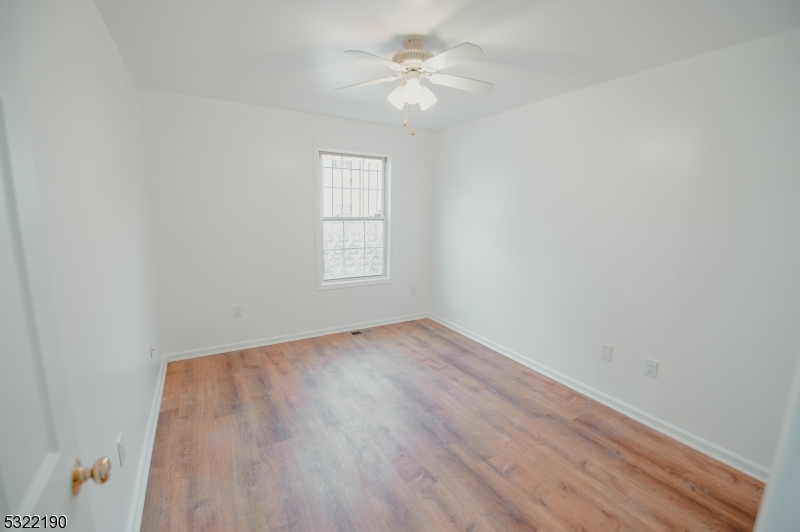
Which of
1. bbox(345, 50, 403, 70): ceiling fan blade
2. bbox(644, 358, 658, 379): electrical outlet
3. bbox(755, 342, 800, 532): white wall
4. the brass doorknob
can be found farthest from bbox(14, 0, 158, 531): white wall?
bbox(644, 358, 658, 379): electrical outlet

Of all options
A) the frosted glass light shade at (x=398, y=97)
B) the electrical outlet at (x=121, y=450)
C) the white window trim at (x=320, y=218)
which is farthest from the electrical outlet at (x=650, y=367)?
the electrical outlet at (x=121, y=450)

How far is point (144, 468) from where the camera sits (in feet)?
6.21

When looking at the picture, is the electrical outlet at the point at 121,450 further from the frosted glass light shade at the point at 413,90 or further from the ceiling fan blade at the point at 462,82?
the ceiling fan blade at the point at 462,82

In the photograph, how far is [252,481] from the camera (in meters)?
1.90

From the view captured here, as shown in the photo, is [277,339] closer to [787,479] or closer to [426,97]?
[426,97]

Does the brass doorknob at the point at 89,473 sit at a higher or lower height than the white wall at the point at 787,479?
lower

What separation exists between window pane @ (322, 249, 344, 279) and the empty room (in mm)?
301

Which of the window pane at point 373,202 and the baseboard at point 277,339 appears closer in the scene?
the baseboard at point 277,339

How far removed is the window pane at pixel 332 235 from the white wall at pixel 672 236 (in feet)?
6.18

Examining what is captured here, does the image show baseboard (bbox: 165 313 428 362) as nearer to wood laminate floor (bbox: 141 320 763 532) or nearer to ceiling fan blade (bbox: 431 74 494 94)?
wood laminate floor (bbox: 141 320 763 532)

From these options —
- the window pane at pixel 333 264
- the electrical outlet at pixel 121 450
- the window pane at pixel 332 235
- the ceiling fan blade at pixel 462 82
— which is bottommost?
the electrical outlet at pixel 121 450

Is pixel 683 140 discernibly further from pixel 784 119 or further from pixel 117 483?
pixel 117 483

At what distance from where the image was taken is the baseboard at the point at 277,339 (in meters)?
3.37

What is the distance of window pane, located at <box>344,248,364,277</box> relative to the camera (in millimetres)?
4246
